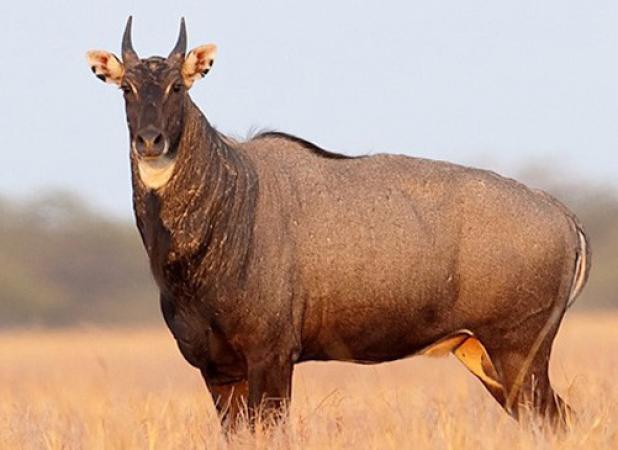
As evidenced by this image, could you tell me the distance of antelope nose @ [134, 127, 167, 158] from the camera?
9656mm

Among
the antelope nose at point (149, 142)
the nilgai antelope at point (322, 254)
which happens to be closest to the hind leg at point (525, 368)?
the nilgai antelope at point (322, 254)

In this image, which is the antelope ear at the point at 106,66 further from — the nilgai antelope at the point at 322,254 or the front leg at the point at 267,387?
the front leg at the point at 267,387

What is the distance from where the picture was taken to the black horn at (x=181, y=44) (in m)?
10.4

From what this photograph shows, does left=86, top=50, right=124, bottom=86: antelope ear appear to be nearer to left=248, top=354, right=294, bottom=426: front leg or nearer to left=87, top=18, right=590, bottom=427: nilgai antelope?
left=87, top=18, right=590, bottom=427: nilgai antelope

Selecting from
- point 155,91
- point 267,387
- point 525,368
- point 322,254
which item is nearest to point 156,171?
point 155,91

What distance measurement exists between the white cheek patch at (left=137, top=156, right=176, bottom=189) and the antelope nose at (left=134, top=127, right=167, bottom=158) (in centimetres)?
33

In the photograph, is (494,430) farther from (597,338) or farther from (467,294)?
(597,338)

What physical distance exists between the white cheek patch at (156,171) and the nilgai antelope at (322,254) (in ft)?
0.04

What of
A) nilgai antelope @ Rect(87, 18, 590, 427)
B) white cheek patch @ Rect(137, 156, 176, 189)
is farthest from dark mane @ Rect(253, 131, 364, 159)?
white cheek patch @ Rect(137, 156, 176, 189)

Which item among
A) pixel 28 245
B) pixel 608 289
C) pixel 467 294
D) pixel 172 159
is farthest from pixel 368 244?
pixel 28 245

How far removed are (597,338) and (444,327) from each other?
11.2 meters

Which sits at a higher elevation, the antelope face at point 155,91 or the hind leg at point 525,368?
the antelope face at point 155,91

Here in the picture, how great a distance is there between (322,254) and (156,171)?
1177mm

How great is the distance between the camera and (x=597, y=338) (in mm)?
21719
